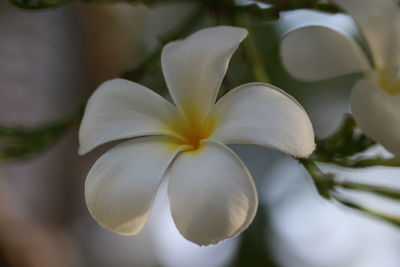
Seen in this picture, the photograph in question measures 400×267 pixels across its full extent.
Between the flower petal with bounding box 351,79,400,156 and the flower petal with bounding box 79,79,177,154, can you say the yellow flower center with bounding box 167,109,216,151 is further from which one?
the flower petal with bounding box 351,79,400,156

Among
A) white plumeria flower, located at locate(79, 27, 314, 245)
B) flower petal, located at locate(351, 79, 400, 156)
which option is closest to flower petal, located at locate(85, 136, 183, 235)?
white plumeria flower, located at locate(79, 27, 314, 245)

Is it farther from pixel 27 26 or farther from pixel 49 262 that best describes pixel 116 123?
pixel 27 26

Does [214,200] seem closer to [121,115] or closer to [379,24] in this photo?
[121,115]

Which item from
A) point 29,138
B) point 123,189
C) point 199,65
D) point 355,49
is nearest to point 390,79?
point 355,49

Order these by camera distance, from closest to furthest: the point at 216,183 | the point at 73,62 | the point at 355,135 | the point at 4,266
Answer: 1. the point at 216,183
2. the point at 355,135
3. the point at 4,266
4. the point at 73,62

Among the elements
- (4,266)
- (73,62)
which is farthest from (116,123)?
(73,62)

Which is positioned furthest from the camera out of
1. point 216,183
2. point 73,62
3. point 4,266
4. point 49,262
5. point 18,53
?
point 73,62

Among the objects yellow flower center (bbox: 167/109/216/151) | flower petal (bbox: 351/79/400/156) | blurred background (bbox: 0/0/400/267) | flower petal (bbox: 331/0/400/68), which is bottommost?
blurred background (bbox: 0/0/400/267)
